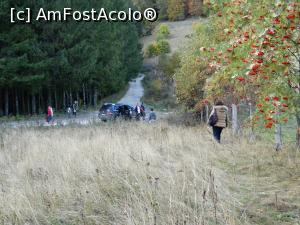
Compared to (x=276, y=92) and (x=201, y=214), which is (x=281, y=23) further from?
(x=201, y=214)

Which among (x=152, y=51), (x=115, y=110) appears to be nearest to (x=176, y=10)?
(x=152, y=51)

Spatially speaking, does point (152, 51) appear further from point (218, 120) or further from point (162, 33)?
point (218, 120)

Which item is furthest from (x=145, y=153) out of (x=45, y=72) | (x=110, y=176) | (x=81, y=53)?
(x=81, y=53)

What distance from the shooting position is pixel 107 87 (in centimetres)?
4950

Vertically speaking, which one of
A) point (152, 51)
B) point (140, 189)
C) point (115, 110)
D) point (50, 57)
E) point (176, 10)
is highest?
point (176, 10)

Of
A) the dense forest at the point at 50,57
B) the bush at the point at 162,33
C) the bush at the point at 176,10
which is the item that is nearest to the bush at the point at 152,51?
the bush at the point at 162,33

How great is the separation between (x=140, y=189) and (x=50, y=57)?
30861 mm

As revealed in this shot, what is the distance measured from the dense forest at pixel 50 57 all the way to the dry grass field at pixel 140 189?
2394cm

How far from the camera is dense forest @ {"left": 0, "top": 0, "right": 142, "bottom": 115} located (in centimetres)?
3162

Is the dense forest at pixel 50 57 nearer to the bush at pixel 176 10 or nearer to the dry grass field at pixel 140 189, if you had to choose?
the dry grass field at pixel 140 189

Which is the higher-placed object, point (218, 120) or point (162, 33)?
point (162, 33)

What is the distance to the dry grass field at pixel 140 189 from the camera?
469cm

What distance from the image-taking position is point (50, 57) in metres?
34.7

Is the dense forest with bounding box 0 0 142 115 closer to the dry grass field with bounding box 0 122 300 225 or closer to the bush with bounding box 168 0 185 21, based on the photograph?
the dry grass field with bounding box 0 122 300 225
